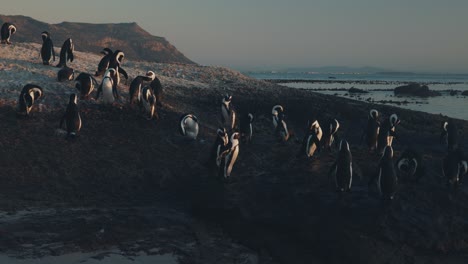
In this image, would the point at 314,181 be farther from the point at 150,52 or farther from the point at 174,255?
the point at 150,52

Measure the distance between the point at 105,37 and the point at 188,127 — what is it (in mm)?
129315

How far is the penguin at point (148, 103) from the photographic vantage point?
15.1m

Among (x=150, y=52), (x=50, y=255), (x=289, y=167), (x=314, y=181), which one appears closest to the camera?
(x=50, y=255)

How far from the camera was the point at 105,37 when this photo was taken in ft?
443

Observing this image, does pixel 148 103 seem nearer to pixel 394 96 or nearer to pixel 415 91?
pixel 394 96

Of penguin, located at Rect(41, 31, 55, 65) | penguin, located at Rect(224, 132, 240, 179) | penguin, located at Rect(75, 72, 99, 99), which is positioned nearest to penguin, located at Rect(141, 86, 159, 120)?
penguin, located at Rect(75, 72, 99, 99)

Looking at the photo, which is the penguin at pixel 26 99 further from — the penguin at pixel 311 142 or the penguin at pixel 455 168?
the penguin at pixel 455 168

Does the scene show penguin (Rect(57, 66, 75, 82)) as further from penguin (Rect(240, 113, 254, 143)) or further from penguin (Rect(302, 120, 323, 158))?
penguin (Rect(302, 120, 323, 158))

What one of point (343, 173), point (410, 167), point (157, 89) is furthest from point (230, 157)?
point (157, 89)

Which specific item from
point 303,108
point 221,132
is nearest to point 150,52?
point 303,108

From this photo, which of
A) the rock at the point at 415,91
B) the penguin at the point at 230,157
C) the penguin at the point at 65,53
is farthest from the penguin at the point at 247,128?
the rock at the point at 415,91

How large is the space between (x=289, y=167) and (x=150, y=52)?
433 ft

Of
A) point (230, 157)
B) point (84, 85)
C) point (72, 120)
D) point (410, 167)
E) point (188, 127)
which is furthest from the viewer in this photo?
point (84, 85)

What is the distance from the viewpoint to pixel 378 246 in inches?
314
